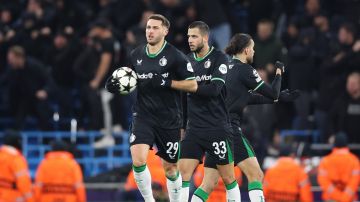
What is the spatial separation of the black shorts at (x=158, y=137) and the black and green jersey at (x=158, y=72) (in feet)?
0.22

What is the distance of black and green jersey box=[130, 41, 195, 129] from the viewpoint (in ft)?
40.3

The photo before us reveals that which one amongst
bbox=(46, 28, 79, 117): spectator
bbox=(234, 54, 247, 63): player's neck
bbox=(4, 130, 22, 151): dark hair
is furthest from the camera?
bbox=(46, 28, 79, 117): spectator

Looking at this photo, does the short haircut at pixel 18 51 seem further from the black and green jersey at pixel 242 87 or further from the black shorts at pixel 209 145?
the black shorts at pixel 209 145

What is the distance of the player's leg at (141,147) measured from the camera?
480 inches

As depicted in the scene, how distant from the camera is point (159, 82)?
12.1m

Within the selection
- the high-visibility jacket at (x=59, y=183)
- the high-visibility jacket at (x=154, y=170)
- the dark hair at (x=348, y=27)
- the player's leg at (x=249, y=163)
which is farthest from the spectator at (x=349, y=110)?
the player's leg at (x=249, y=163)

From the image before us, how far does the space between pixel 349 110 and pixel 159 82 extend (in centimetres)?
810

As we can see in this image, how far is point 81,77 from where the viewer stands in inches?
814

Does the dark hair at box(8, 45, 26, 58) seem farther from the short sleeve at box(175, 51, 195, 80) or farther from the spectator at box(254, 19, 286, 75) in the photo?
the short sleeve at box(175, 51, 195, 80)

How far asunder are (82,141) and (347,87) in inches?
216

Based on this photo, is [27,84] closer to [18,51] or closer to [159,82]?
[18,51]

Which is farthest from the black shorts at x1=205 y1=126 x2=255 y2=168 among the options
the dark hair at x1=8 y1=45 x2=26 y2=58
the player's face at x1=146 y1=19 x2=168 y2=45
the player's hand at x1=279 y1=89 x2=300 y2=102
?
the dark hair at x1=8 y1=45 x2=26 y2=58

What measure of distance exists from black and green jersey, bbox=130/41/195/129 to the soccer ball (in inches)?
7.3

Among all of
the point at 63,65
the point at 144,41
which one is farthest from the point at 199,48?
Answer: the point at 63,65
